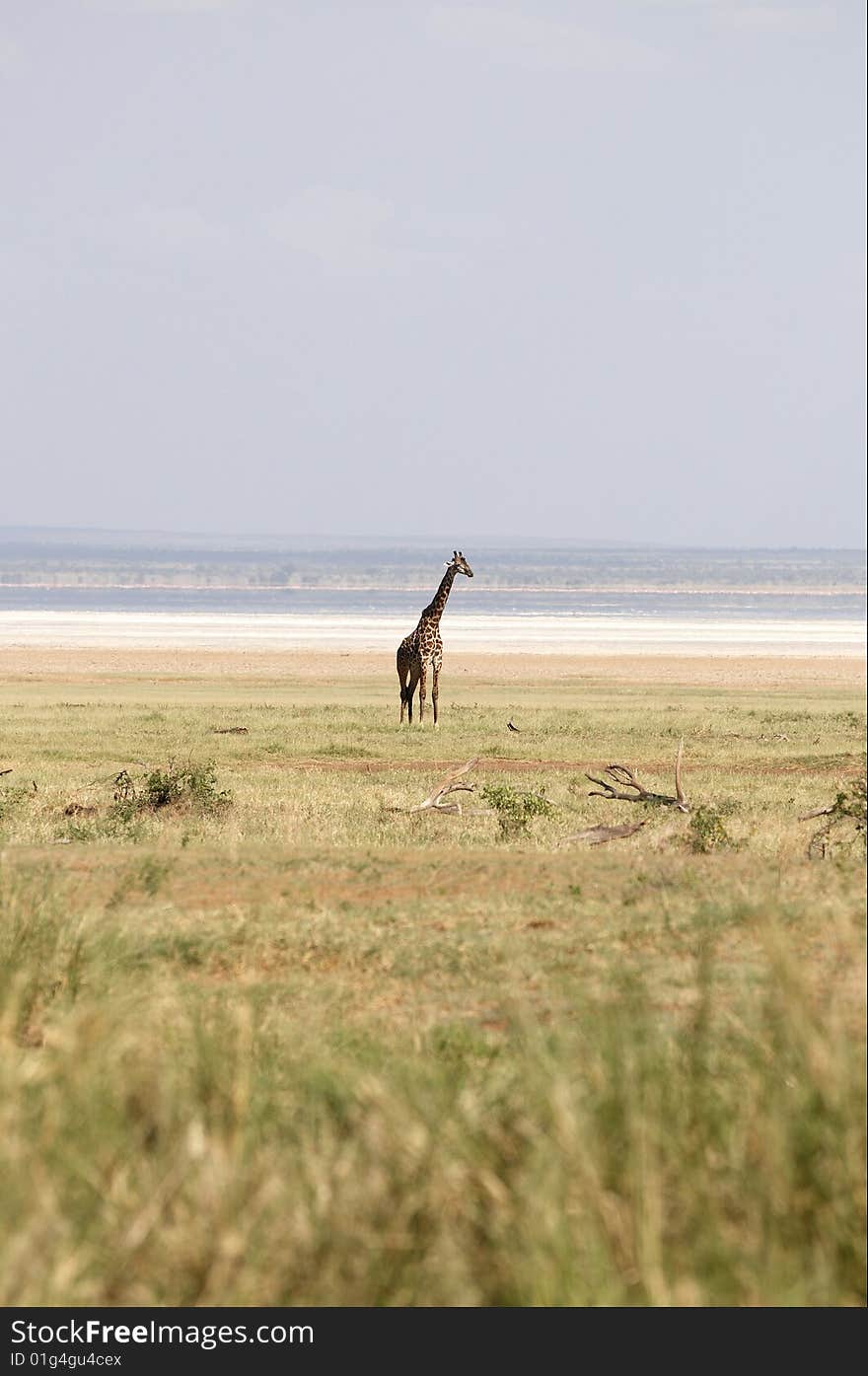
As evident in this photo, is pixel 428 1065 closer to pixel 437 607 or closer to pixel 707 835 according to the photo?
pixel 707 835

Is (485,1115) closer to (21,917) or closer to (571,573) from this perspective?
(21,917)

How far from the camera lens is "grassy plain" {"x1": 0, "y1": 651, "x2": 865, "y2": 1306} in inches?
200

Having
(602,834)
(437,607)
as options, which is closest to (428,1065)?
(602,834)

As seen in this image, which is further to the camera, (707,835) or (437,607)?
(437,607)

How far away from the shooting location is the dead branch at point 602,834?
1449 centimetres

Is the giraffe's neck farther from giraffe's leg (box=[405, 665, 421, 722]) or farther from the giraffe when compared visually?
giraffe's leg (box=[405, 665, 421, 722])

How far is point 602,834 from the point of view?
14.6 m

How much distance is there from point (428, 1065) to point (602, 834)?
7.95 m

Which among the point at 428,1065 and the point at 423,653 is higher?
the point at 423,653

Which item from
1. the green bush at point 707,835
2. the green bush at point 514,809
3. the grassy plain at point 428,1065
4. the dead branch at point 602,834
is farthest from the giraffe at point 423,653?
the green bush at point 707,835

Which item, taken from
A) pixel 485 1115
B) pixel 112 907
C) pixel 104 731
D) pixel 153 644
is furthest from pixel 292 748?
pixel 153 644

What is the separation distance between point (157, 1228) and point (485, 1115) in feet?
4.48

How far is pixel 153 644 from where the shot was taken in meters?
57.4

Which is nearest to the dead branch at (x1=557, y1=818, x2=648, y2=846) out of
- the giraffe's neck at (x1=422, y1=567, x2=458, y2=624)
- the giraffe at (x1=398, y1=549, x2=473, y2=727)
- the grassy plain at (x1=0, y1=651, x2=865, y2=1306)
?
the grassy plain at (x1=0, y1=651, x2=865, y2=1306)
